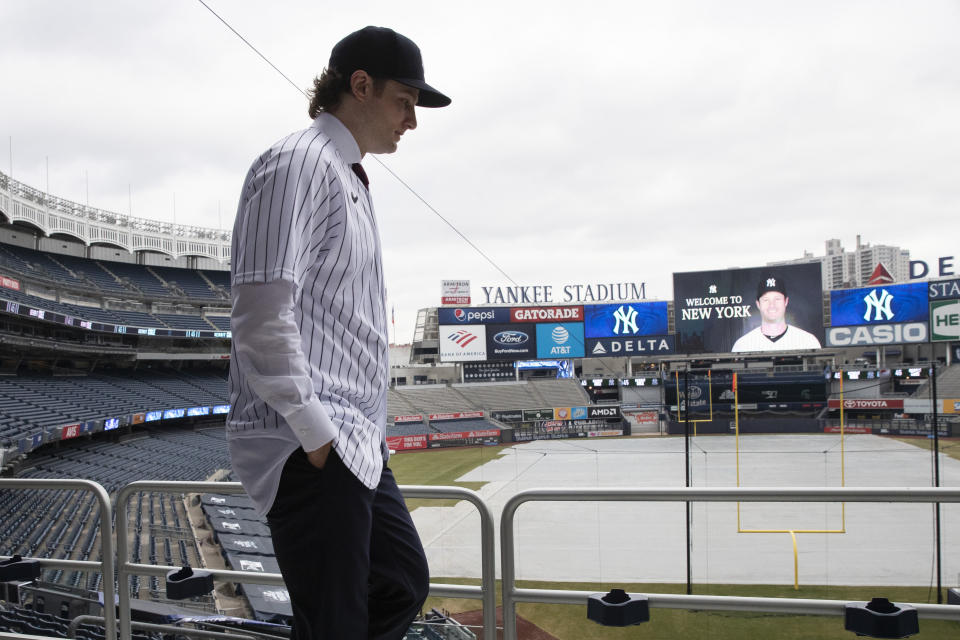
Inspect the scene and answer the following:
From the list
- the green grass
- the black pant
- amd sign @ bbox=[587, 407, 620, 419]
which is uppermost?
the black pant

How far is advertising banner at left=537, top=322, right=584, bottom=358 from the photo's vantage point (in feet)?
129

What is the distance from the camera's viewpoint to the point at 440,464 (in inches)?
1002

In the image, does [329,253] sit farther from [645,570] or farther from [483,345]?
[483,345]

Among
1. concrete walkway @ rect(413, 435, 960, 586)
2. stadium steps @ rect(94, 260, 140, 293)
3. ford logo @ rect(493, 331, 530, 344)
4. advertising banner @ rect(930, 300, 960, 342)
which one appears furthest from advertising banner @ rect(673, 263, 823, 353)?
concrete walkway @ rect(413, 435, 960, 586)

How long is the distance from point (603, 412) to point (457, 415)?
828 centimetres

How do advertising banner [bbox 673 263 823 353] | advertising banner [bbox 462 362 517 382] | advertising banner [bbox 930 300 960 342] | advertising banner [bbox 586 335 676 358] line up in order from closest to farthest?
advertising banner [bbox 930 300 960 342]
advertising banner [bbox 673 263 823 353]
advertising banner [bbox 586 335 676 358]
advertising banner [bbox 462 362 517 382]

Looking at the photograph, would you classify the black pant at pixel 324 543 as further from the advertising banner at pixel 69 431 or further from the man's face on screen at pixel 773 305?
the man's face on screen at pixel 773 305

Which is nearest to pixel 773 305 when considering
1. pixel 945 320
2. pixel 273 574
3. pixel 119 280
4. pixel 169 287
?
pixel 945 320

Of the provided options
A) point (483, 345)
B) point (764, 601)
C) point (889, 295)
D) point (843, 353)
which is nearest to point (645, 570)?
point (764, 601)

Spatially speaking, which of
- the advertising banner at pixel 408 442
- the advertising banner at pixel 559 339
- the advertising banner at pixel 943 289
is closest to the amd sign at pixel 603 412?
the advertising banner at pixel 559 339

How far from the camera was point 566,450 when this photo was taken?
28.6m

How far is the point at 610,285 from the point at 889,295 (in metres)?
15.1

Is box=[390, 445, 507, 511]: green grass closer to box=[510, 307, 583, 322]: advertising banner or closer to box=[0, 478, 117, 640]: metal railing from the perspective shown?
box=[510, 307, 583, 322]: advertising banner

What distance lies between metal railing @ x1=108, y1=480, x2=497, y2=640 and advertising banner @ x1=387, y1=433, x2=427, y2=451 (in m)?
29.0
